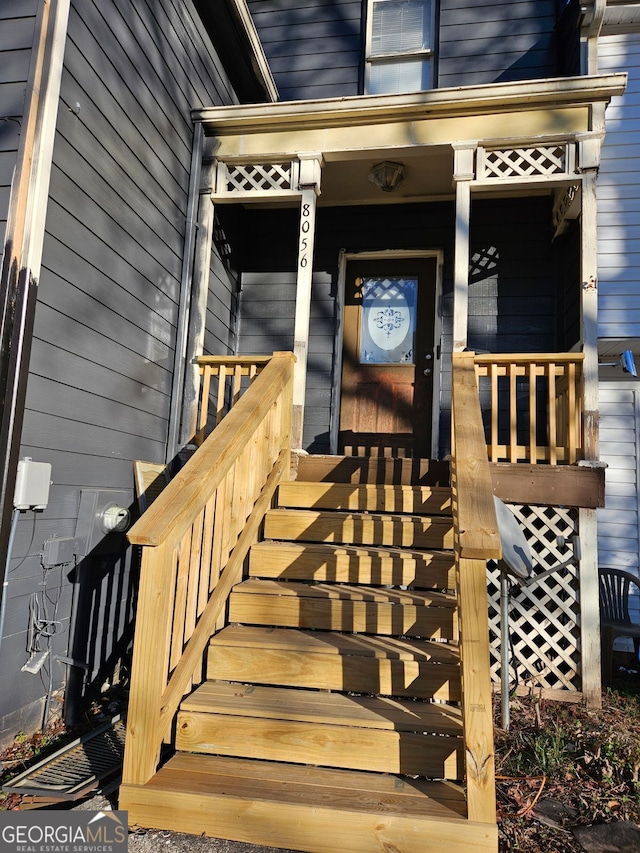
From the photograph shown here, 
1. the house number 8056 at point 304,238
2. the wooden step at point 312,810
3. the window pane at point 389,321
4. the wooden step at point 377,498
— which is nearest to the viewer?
the wooden step at point 312,810

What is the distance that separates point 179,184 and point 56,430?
7.72ft

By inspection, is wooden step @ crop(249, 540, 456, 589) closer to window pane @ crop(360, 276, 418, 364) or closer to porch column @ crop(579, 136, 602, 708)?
porch column @ crop(579, 136, 602, 708)

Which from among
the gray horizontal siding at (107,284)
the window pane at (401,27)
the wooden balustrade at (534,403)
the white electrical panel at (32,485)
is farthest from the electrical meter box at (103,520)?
the window pane at (401,27)

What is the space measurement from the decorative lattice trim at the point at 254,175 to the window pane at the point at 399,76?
5.40 feet

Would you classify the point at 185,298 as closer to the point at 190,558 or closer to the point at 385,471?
the point at 385,471

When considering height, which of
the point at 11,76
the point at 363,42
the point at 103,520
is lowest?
the point at 103,520

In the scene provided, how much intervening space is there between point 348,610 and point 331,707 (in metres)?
0.52

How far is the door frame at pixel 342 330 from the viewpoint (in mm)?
5303

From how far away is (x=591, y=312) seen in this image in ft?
13.2

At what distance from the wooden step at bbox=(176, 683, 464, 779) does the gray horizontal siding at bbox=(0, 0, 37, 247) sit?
2.23 meters

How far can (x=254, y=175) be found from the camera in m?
4.85

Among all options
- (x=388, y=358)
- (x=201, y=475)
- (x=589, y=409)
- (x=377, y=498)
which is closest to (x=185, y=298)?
(x=388, y=358)

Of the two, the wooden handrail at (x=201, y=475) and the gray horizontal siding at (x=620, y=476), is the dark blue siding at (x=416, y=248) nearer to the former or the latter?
the gray horizontal siding at (x=620, y=476)

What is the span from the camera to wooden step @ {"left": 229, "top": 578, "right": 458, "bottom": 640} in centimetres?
266
